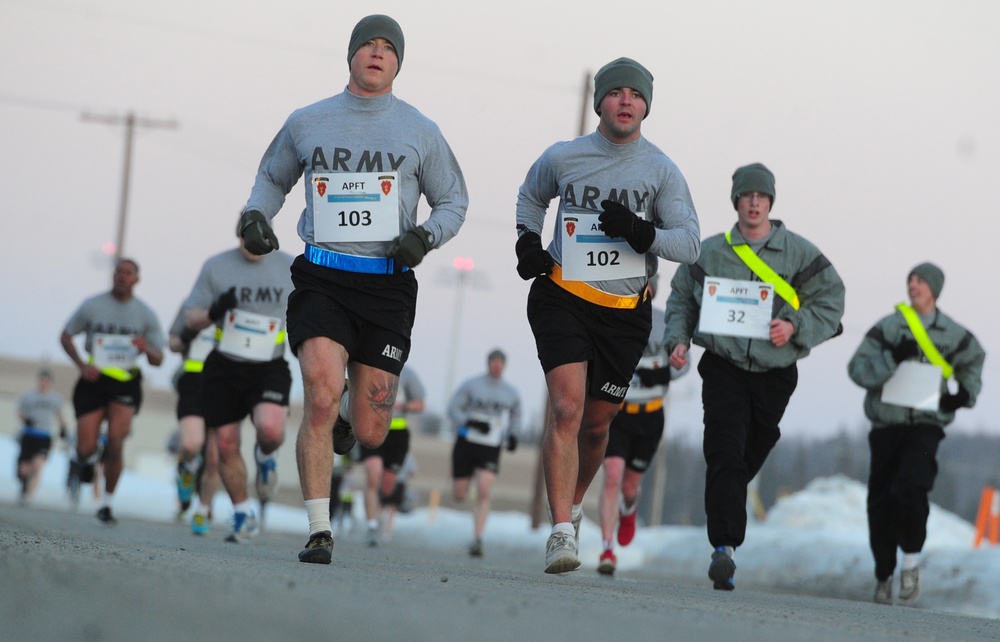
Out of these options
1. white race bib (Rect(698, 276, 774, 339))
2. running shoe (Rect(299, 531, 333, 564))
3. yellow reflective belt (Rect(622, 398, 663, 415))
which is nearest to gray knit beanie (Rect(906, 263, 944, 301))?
white race bib (Rect(698, 276, 774, 339))

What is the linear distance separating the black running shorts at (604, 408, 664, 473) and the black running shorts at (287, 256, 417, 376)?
235 inches

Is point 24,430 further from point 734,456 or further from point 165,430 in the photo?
point 165,430

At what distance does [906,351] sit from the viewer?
1084cm

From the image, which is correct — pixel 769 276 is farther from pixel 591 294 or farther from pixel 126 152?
pixel 126 152

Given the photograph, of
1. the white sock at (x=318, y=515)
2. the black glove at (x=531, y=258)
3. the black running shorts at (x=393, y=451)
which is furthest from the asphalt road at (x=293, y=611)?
the black running shorts at (x=393, y=451)

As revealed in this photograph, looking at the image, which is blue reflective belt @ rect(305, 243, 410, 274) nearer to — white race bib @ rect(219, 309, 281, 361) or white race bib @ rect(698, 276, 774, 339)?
white race bib @ rect(698, 276, 774, 339)

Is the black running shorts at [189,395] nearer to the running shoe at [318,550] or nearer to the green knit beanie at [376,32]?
the green knit beanie at [376,32]

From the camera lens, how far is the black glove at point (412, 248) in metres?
6.70

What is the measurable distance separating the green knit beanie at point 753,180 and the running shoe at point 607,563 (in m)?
3.59

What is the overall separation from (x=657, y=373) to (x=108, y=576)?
29.8ft

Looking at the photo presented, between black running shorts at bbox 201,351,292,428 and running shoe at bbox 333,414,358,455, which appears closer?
running shoe at bbox 333,414,358,455

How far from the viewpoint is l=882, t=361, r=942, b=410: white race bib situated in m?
10.7

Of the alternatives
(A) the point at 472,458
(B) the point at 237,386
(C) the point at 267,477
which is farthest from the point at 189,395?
(A) the point at 472,458

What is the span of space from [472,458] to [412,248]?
11.2 meters
